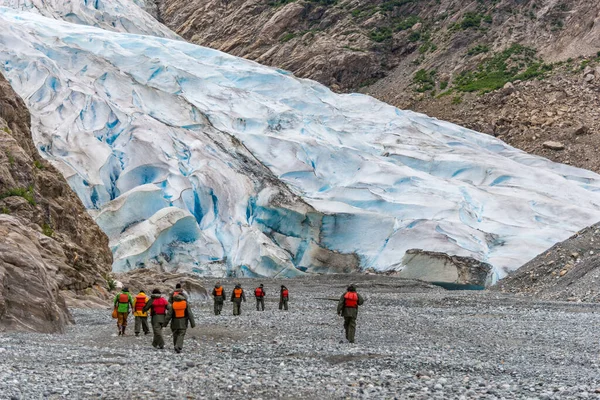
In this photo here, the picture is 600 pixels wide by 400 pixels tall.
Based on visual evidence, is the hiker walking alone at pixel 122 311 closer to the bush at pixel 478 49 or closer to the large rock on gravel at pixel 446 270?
the large rock on gravel at pixel 446 270

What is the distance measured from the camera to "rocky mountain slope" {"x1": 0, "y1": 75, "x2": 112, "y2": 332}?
39.7 feet

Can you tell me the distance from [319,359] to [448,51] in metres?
59.9

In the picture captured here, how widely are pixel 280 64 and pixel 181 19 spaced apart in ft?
55.5

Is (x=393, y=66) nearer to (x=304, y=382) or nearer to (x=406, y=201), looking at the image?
(x=406, y=201)

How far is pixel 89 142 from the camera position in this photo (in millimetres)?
32969

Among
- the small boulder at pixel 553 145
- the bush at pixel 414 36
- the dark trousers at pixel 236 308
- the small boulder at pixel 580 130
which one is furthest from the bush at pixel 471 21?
the dark trousers at pixel 236 308

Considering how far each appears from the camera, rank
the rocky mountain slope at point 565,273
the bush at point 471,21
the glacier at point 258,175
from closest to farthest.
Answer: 1. the rocky mountain slope at point 565,273
2. the glacier at point 258,175
3. the bush at point 471,21

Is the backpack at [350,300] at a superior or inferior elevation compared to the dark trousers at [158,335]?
superior

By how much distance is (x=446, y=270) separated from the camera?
29906mm

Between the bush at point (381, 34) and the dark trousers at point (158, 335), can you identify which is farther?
the bush at point (381, 34)

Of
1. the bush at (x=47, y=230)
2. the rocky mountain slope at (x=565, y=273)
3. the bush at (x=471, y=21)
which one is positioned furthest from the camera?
the bush at (x=471, y=21)

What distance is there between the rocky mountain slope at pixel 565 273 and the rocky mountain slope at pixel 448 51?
23.1 metres

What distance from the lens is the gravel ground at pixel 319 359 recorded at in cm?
720

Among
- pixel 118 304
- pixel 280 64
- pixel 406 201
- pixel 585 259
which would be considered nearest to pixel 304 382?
pixel 118 304
